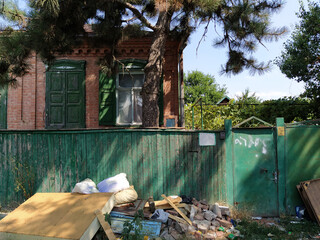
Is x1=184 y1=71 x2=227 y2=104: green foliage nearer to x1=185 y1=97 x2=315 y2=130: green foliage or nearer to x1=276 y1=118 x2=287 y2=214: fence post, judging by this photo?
x1=185 y1=97 x2=315 y2=130: green foliage

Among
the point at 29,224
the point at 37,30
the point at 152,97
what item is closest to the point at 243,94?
the point at 152,97

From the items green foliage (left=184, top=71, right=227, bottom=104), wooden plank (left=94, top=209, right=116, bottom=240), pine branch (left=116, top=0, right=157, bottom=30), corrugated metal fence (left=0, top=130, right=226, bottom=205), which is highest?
green foliage (left=184, top=71, right=227, bottom=104)

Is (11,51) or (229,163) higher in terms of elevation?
(11,51)

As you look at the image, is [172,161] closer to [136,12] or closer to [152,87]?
[152,87]

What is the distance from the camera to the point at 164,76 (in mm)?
8172

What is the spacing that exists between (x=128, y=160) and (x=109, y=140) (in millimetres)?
662

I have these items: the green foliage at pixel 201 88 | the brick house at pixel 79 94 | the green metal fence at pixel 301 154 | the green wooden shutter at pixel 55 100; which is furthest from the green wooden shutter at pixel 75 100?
the green foliage at pixel 201 88

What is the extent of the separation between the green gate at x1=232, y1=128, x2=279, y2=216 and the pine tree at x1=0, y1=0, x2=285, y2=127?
2216 millimetres

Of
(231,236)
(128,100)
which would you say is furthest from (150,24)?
(231,236)

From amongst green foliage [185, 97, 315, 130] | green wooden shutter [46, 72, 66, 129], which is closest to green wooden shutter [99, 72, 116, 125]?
green wooden shutter [46, 72, 66, 129]

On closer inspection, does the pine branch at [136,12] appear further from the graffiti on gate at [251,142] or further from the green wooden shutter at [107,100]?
the graffiti on gate at [251,142]

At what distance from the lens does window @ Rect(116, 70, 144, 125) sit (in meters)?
8.07

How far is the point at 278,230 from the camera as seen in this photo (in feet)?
13.4

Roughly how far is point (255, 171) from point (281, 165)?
621mm
